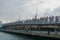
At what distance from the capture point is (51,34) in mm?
72938

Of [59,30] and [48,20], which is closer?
[59,30]

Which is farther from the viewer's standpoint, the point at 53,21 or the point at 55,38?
the point at 53,21

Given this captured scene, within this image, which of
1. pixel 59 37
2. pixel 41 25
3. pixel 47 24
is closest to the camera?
pixel 59 37

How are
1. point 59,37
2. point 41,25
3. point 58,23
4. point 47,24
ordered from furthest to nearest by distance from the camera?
point 41,25 < point 47,24 < point 58,23 < point 59,37

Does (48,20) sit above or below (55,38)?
above

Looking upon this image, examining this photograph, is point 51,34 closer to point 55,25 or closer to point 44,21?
point 55,25

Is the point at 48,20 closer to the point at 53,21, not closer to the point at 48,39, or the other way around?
the point at 53,21

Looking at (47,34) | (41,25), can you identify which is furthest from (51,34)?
(41,25)

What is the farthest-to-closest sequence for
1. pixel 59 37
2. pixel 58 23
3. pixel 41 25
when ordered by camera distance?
1. pixel 41 25
2. pixel 58 23
3. pixel 59 37

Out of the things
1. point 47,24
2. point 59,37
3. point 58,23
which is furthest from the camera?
point 47,24

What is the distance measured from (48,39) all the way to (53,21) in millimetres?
9618

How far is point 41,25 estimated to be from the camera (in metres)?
86.9

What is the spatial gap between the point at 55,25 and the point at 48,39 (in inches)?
294

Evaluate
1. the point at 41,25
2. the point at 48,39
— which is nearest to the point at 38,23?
the point at 41,25
